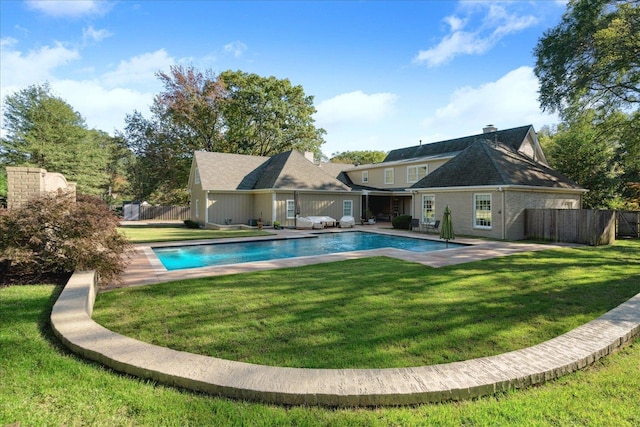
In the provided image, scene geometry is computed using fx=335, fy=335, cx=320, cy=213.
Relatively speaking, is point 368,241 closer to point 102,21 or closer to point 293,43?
point 293,43

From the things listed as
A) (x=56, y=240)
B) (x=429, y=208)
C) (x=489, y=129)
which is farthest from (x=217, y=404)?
(x=489, y=129)

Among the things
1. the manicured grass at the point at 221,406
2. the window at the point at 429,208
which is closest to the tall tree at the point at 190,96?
the window at the point at 429,208

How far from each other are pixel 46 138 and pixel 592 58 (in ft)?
152

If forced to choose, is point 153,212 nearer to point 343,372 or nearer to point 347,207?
point 347,207

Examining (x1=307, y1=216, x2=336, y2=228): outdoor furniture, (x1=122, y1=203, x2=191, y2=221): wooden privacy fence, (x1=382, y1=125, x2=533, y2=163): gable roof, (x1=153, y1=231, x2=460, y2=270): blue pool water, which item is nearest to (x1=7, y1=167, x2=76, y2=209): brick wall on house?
(x1=153, y1=231, x2=460, y2=270): blue pool water

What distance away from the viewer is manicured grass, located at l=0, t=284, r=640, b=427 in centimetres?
277

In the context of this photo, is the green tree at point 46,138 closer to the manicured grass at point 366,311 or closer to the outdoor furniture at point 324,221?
the outdoor furniture at point 324,221

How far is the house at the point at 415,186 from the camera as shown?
1739cm

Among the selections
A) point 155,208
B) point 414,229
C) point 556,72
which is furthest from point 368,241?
point 155,208

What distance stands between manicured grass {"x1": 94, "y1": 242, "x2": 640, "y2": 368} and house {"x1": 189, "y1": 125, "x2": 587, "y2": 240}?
27.7 feet

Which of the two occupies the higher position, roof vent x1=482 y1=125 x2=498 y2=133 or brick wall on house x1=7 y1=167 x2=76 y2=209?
roof vent x1=482 y1=125 x2=498 y2=133

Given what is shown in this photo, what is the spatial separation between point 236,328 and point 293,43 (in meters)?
16.3

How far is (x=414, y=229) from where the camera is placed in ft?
68.1

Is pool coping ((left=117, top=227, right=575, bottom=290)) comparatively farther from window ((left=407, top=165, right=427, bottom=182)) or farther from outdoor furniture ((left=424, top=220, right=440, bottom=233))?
window ((left=407, top=165, right=427, bottom=182))
